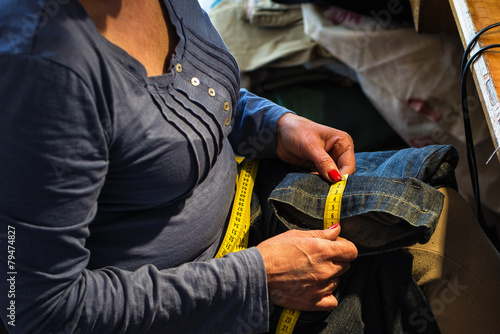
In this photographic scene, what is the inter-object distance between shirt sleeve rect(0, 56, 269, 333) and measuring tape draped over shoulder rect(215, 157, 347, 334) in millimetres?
71

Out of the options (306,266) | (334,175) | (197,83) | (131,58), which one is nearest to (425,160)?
(334,175)

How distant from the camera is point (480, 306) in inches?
30.8

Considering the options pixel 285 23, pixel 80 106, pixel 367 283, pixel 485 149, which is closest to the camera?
pixel 80 106

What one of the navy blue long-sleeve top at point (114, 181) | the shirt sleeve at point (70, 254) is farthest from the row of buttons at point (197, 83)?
the shirt sleeve at point (70, 254)

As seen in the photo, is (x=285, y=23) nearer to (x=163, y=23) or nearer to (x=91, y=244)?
(x=163, y=23)

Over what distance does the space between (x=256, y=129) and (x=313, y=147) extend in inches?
5.3

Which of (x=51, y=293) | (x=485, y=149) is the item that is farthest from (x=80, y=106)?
(x=485, y=149)

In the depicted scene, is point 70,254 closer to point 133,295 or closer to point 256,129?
point 133,295

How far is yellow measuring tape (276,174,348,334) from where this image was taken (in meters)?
0.78

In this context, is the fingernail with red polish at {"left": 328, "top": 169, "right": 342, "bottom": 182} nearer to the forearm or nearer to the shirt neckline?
the forearm

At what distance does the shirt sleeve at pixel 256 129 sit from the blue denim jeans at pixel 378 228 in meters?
0.15

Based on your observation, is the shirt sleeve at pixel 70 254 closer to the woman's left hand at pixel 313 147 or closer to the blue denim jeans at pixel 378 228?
the blue denim jeans at pixel 378 228

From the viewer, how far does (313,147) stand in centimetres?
92

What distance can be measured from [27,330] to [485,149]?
3.73 ft
